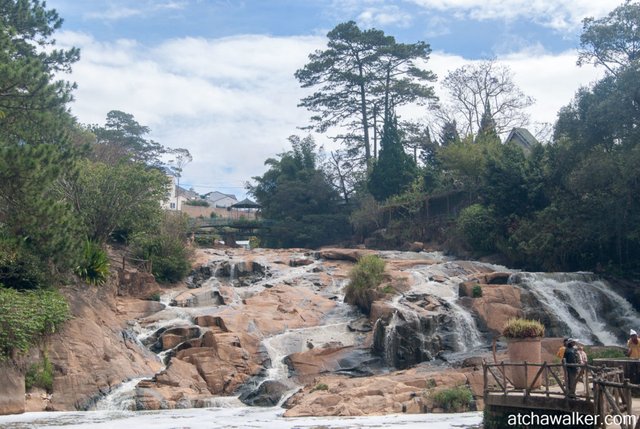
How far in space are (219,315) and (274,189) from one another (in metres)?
29.1

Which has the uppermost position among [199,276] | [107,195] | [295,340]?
[107,195]

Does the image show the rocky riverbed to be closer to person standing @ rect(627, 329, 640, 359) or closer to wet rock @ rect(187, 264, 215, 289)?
wet rock @ rect(187, 264, 215, 289)

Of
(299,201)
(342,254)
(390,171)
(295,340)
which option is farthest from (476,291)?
(299,201)

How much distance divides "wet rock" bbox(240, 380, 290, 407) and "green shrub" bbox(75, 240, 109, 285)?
7608mm

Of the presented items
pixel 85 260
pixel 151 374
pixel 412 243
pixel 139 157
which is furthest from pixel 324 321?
pixel 139 157

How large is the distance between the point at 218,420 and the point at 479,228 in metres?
22.7

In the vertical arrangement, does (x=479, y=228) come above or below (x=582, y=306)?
above

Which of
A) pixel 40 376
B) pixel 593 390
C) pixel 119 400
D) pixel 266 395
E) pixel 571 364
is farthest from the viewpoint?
pixel 266 395

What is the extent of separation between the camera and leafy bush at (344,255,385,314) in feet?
91.9

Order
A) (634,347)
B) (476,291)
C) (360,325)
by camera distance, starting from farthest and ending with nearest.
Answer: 1. (476,291)
2. (360,325)
3. (634,347)

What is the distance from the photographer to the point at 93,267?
2505cm

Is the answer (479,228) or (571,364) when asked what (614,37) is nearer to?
(479,228)

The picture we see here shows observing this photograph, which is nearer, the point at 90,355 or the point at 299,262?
the point at 90,355

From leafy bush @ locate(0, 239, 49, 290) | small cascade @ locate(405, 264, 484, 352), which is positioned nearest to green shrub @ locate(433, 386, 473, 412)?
small cascade @ locate(405, 264, 484, 352)
